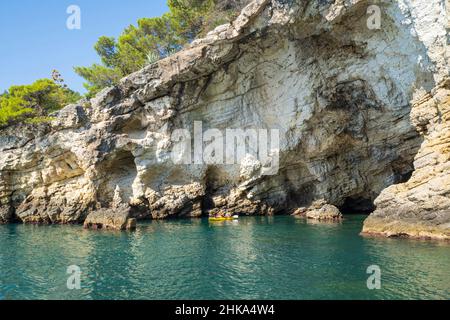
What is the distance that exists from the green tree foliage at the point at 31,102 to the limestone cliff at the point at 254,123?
53.5 inches

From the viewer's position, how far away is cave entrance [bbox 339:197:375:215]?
37594 millimetres

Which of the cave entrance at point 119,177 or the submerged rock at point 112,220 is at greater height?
the cave entrance at point 119,177

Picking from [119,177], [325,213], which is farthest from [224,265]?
[119,177]

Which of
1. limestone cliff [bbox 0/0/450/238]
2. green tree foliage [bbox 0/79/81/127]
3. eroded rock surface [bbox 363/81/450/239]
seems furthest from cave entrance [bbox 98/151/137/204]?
eroded rock surface [bbox 363/81/450/239]

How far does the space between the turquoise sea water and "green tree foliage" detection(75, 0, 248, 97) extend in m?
19.8

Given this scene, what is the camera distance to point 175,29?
39.7 meters

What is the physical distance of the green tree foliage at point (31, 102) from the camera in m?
35.5

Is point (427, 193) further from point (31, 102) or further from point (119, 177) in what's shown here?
point (31, 102)

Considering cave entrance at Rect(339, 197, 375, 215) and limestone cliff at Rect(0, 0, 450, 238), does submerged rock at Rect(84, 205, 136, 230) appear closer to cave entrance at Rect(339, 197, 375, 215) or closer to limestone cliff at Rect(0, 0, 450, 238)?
limestone cliff at Rect(0, 0, 450, 238)

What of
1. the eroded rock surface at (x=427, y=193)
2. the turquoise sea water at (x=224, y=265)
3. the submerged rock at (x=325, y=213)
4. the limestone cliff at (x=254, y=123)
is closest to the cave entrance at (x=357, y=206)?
the limestone cliff at (x=254, y=123)

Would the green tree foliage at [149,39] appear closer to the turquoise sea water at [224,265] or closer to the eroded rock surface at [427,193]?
the turquoise sea water at [224,265]

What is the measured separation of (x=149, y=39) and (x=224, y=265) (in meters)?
29.0

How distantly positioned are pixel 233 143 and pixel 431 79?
16.9 m

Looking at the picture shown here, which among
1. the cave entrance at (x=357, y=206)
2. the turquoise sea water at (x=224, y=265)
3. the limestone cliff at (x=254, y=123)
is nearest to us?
the turquoise sea water at (x=224, y=265)
